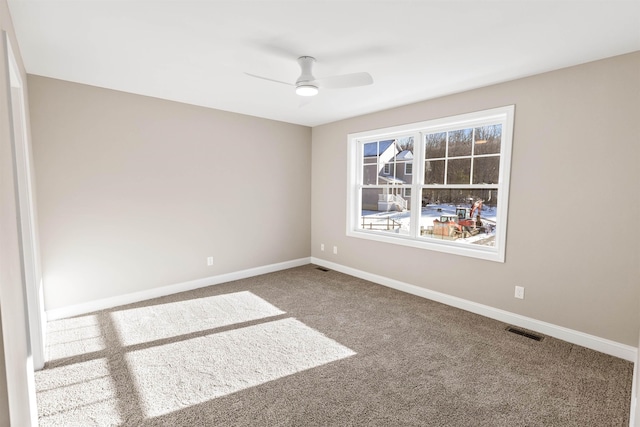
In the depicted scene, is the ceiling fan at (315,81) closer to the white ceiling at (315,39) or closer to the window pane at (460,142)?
the white ceiling at (315,39)

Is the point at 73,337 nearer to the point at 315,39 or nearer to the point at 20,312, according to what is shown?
the point at 20,312

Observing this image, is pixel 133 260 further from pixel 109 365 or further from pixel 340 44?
pixel 340 44

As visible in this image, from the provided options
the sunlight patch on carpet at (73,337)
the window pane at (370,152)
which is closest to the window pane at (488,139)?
the window pane at (370,152)

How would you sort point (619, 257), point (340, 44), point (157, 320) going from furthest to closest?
point (157, 320), point (619, 257), point (340, 44)

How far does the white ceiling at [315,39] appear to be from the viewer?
191cm

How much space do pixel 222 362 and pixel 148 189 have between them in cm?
233

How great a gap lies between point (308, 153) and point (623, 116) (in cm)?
390

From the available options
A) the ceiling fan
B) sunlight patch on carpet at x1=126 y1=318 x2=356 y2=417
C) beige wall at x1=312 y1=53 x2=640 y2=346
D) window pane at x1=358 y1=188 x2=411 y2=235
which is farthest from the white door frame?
window pane at x1=358 y1=188 x2=411 y2=235

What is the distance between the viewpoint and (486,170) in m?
3.44

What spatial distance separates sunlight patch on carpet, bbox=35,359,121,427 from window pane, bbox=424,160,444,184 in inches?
146

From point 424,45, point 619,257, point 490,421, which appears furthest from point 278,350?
point 619,257

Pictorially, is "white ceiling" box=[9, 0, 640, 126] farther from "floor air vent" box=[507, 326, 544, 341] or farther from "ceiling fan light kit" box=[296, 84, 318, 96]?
"floor air vent" box=[507, 326, 544, 341]

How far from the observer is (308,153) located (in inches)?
212

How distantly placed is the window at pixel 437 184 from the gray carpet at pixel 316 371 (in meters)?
0.93
